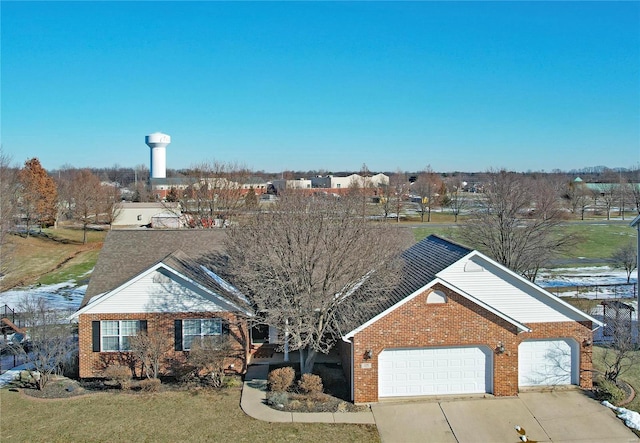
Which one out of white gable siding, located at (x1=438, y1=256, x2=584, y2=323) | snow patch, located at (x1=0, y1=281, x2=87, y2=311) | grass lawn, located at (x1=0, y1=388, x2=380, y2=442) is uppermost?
white gable siding, located at (x1=438, y1=256, x2=584, y2=323)

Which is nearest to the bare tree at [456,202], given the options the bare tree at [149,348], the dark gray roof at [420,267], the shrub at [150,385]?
the dark gray roof at [420,267]

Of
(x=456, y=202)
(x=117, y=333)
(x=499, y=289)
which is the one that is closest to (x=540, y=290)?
(x=499, y=289)

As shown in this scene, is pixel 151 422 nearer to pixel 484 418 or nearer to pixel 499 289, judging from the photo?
pixel 484 418

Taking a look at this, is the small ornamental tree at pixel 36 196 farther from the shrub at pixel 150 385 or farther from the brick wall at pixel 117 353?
the shrub at pixel 150 385

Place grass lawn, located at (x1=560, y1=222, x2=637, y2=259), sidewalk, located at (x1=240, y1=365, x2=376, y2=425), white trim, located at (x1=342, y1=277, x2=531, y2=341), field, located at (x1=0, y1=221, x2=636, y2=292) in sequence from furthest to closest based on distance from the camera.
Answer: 1. grass lawn, located at (x1=560, y1=222, x2=637, y2=259)
2. field, located at (x1=0, y1=221, x2=636, y2=292)
3. white trim, located at (x1=342, y1=277, x2=531, y2=341)
4. sidewalk, located at (x1=240, y1=365, x2=376, y2=425)

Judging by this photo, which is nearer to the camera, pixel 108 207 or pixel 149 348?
pixel 149 348

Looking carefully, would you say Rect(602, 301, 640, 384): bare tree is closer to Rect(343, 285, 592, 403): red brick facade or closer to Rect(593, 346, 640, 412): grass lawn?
Rect(593, 346, 640, 412): grass lawn

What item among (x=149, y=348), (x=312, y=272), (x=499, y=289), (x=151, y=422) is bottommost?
(x=151, y=422)

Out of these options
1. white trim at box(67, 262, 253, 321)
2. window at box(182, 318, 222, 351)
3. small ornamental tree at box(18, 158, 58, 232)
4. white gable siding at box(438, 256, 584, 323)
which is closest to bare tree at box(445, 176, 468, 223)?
white gable siding at box(438, 256, 584, 323)
